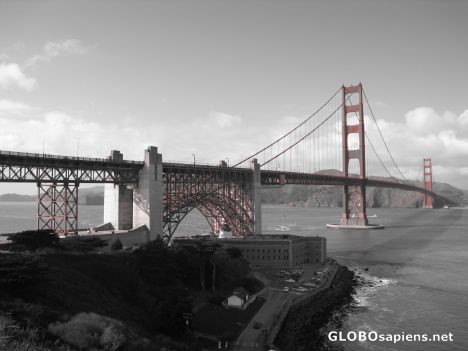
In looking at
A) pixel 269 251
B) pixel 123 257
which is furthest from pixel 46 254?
pixel 269 251

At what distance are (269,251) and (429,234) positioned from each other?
248 feet

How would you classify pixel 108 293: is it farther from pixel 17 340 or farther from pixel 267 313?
pixel 17 340

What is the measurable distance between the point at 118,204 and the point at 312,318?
32.6 metres

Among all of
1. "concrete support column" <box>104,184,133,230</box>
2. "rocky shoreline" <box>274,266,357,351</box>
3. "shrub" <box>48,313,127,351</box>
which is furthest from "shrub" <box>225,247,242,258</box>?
"shrub" <box>48,313,127,351</box>

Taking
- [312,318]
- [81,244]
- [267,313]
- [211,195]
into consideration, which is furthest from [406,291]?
[81,244]

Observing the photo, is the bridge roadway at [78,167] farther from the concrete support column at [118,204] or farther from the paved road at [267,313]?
the paved road at [267,313]

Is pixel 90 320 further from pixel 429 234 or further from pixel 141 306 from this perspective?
pixel 429 234

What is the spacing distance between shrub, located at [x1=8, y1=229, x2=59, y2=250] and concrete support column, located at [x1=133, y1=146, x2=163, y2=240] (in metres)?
20.3

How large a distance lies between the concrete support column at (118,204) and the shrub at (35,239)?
2011 cm

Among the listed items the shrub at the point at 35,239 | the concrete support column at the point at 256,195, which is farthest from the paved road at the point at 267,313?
the concrete support column at the point at 256,195

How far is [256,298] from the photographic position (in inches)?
1941

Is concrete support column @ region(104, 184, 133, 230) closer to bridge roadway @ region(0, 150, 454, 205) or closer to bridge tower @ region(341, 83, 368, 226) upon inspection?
bridge roadway @ region(0, 150, 454, 205)

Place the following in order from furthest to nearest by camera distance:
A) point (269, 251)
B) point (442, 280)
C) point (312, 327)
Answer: point (269, 251) < point (442, 280) < point (312, 327)

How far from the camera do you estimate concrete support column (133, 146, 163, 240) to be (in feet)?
204
